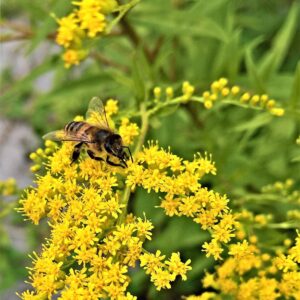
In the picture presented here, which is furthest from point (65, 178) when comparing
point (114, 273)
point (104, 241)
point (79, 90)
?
point (79, 90)

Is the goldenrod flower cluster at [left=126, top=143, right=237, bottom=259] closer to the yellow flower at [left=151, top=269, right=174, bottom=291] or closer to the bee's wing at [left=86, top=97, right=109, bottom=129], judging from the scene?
the yellow flower at [left=151, top=269, right=174, bottom=291]

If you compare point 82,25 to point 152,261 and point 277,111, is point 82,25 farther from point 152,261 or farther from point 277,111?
point 152,261

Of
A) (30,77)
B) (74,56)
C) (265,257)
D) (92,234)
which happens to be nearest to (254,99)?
(265,257)

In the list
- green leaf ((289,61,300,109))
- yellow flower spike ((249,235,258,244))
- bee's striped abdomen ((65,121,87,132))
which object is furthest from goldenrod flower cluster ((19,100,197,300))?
green leaf ((289,61,300,109))

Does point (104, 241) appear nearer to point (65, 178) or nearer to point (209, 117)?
point (65, 178)

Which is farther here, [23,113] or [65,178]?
[23,113]

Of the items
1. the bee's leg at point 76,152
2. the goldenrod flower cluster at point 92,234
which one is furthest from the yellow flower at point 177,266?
the bee's leg at point 76,152

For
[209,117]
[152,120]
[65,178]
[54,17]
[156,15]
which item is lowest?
[65,178]
